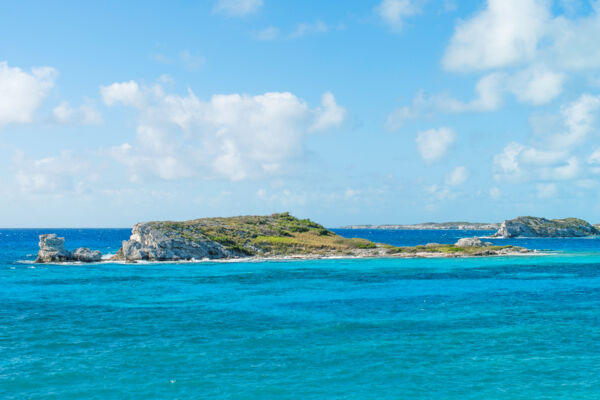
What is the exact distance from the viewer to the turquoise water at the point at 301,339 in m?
25.3

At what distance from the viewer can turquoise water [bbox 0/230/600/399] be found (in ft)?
83.1

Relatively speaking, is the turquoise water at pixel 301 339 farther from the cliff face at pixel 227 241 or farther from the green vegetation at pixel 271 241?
the green vegetation at pixel 271 241

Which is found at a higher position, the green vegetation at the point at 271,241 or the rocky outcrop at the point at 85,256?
the green vegetation at the point at 271,241

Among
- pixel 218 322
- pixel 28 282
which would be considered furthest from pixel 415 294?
pixel 28 282

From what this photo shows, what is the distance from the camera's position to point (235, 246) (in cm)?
11431

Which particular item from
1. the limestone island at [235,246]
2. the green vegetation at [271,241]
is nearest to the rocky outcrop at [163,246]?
the limestone island at [235,246]

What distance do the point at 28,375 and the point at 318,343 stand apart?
1697 centimetres

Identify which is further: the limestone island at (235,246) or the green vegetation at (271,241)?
the green vegetation at (271,241)

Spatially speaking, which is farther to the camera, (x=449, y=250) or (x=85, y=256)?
(x=449, y=250)

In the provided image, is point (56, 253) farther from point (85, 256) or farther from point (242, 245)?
point (242, 245)

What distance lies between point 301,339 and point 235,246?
81.0 m

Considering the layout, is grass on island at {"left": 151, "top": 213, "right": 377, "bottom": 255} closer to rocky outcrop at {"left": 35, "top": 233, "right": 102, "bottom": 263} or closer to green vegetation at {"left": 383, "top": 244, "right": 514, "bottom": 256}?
green vegetation at {"left": 383, "top": 244, "right": 514, "bottom": 256}

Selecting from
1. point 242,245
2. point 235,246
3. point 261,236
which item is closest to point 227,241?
point 235,246

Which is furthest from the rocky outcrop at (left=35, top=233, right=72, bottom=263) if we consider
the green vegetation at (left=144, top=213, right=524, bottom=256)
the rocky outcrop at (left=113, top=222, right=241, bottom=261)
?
the green vegetation at (left=144, top=213, right=524, bottom=256)
